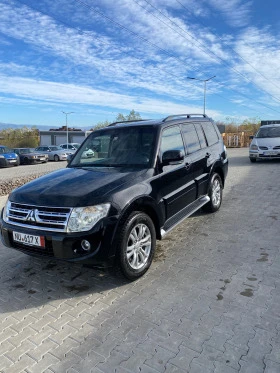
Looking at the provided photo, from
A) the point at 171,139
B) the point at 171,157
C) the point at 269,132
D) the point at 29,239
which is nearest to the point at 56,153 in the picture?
the point at 269,132

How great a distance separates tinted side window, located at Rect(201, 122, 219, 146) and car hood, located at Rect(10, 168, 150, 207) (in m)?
2.55

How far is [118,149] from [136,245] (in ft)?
5.26

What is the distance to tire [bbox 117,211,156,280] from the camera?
3242mm

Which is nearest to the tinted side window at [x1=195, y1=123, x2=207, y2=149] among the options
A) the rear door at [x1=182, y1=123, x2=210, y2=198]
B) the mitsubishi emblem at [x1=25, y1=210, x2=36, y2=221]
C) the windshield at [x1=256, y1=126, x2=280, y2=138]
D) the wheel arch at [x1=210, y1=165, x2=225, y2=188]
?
the rear door at [x1=182, y1=123, x2=210, y2=198]

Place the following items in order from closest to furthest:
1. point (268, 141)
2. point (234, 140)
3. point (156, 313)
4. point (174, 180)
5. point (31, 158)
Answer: point (156, 313)
point (174, 180)
point (268, 141)
point (31, 158)
point (234, 140)

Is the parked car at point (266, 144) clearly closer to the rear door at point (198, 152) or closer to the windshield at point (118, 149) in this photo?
the rear door at point (198, 152)

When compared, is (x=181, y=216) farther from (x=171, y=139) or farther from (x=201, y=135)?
(x=201, y=135)

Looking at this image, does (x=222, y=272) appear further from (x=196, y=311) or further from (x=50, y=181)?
(x=50, y=181)

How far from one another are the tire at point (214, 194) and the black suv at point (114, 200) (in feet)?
2.45

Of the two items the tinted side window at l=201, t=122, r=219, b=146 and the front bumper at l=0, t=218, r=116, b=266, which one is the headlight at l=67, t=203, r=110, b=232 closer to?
the front bumper at l=0, t=218, r=116, b=266

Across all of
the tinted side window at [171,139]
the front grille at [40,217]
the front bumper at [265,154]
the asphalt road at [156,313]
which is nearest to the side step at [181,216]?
the asphalt road at [156,313]

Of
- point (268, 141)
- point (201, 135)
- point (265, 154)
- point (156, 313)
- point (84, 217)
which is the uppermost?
point (268, 141)

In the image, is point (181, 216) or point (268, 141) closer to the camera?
point (181, 216)

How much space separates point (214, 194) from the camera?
608 centimetres
